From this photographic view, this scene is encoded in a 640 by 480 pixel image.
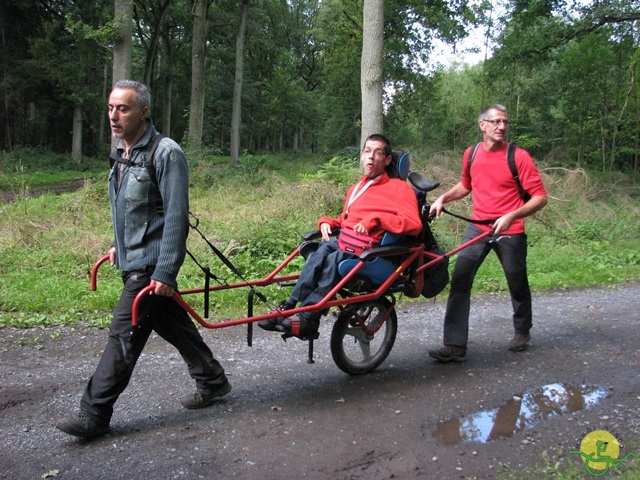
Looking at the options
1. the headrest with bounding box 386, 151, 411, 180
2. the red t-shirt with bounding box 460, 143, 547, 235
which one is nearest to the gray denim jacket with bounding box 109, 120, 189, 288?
the headrest with bounding box 386, 151, 411, 180

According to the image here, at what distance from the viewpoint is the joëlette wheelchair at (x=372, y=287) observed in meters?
3.80

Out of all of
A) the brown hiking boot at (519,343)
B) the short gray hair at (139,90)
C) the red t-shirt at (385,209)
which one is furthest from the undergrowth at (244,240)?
the brown hiking boot at (519,343)

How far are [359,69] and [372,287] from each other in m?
23.7

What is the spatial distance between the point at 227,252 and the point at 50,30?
25.9 metres

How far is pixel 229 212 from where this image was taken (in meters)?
10.4

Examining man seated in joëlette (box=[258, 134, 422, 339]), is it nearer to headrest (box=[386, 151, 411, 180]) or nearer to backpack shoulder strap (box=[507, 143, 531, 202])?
headrest (box=[386, 151, 411, 180])

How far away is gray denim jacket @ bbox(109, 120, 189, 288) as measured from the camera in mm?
3199

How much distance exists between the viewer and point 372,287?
13.3 feet

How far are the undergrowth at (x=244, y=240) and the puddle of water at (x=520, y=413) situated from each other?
72.9 inches

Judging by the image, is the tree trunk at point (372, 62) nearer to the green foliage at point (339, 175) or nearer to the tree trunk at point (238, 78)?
the green foliage at point (339, 175)

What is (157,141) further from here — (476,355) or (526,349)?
(526,349)

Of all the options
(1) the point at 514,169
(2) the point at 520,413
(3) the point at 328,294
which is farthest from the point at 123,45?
(2) the point at 520,413

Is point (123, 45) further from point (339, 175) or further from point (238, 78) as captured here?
point (238, 78)

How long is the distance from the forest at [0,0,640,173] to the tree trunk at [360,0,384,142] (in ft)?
19.8
